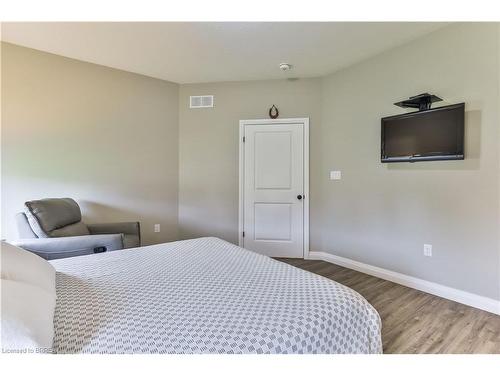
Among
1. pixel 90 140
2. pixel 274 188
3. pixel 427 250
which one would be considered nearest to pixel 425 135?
pixel 427 250

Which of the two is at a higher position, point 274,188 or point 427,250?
point 274,188

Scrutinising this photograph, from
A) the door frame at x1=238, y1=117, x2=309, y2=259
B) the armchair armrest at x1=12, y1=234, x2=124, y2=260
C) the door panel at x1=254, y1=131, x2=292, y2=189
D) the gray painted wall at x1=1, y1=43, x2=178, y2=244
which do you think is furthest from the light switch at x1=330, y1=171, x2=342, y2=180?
the armchair armrest at x1=12, y1=234, x2=124, y2=260

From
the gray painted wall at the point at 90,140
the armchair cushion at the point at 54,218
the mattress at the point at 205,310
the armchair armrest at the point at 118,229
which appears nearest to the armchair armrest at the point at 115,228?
the armchair armrest at the point at 118,229

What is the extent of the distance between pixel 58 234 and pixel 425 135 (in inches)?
136

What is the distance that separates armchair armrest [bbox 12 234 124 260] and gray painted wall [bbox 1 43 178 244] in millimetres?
1054

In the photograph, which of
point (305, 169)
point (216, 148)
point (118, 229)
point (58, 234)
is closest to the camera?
point (58, 234)

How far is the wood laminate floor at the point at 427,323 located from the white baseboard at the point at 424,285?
0.06m

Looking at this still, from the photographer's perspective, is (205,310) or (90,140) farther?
(90,140)

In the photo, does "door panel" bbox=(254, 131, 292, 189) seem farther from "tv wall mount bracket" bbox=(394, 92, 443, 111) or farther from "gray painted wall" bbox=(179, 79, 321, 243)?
"tv wall mount bracket" bbox=(394, 92, 443, 111)

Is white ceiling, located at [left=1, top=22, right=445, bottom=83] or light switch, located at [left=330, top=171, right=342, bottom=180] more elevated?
white ceiling, located at [left=1, top=22, right=445, bottom=83]

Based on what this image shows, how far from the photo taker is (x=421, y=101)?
2.52 metres

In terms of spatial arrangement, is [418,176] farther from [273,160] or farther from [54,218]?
[54,218]

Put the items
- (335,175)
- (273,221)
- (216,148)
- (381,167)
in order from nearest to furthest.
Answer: (381,167)
(335,175)
(273,221)
(216,148)

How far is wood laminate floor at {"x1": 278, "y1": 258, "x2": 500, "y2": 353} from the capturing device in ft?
5.75
